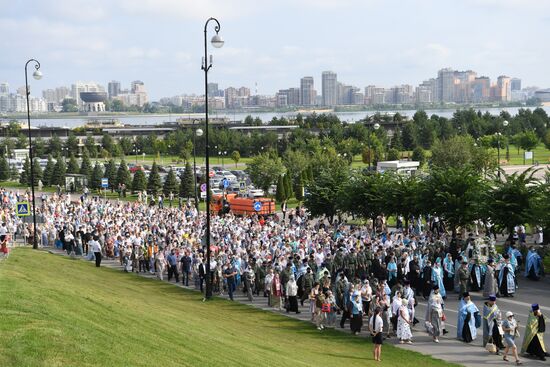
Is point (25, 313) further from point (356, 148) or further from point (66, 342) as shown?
point (356, 148)

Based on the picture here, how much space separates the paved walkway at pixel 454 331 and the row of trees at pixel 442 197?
11.3 feet

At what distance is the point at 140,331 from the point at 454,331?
365 inches

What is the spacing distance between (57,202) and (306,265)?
98.8ft

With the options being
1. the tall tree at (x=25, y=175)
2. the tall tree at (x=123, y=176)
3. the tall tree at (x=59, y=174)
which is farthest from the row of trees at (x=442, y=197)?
the tall tree at (x=25, y=175)

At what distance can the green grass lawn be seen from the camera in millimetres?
11812

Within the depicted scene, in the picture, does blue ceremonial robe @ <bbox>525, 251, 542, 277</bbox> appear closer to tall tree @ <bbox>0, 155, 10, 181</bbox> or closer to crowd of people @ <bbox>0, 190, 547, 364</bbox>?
crowd of people @ <bbox>0, 190, 547, 364</bbox>

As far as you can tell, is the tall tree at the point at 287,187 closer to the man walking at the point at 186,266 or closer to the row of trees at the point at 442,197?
the row of trees at the point at 442,197

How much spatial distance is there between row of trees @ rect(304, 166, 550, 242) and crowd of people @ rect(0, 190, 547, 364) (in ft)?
4.15

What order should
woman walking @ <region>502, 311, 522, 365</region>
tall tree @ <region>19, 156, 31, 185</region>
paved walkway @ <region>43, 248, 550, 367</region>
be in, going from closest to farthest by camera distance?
woman walking @ <region>502, 311, 522, 365</region> < paved walkway @ <region>43, 248, 550, 367</region> < tall tree @ <region>19, 156, 31, 185</region>

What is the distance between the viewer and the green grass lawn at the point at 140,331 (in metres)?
11.8

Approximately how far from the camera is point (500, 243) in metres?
34.1

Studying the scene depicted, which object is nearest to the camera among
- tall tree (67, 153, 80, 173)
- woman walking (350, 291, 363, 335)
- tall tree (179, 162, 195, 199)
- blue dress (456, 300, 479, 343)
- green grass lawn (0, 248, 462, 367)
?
green grass lawn (0, 248, 462, 367)

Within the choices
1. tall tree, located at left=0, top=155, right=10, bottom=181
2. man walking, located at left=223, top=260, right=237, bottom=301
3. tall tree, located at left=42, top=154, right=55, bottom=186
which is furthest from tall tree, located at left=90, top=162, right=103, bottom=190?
man walking, located at left=223, top=260, right=237, bottom=301

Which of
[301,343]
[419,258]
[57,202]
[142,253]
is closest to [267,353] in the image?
[301,343]
